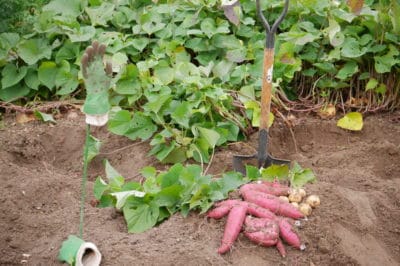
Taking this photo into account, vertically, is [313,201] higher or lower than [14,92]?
higher

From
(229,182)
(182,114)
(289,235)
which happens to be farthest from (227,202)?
(182,114)

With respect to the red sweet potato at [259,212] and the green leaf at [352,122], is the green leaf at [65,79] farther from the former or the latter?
the red sweet potato at [259,212]

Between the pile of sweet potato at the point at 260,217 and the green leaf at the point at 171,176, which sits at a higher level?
the green leaf at the point at 171,176

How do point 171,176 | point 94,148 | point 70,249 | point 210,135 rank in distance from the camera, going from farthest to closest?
point 94,148
point 210,135
point 171,176
point 70,249

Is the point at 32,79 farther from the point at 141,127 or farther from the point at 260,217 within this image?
the point at 260,217

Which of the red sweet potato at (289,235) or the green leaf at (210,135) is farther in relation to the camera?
the green leaf at (210,135)

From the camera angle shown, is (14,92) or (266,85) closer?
(266,85)

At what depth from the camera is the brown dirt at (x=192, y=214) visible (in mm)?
2559

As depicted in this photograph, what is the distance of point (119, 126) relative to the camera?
3.49 metres

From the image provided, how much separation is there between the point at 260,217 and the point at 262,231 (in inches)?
3.2

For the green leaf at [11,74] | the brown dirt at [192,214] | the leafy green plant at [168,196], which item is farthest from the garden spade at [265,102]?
the green leaf at [11,74]

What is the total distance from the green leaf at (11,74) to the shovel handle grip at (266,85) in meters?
1.62

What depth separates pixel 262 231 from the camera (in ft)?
8.44

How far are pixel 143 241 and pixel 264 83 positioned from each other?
3.25ft
